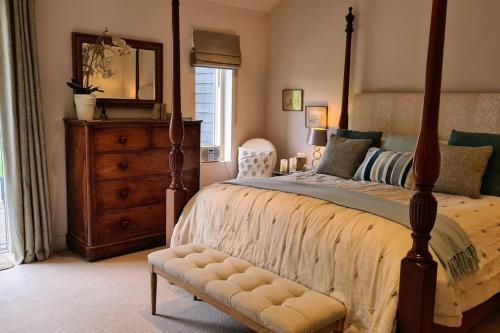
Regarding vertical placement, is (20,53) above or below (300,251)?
above

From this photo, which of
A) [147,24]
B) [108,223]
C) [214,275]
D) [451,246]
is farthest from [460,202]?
[147,24]

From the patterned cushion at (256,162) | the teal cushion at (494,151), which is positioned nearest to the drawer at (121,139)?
the patterned cushion at (256,162)

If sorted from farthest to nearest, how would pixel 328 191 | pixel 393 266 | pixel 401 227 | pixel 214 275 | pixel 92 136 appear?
pixel 92 136
pixel 328 191
pixel 214 275
pixel 401 227
pixel 393 266

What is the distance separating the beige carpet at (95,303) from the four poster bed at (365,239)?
44 centimetres

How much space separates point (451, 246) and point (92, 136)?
284 cm

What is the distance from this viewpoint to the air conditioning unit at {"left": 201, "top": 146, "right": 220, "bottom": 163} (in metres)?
5.25

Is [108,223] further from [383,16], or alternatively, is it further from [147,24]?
[383,16]

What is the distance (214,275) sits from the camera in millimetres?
2574

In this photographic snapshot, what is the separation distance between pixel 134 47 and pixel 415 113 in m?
2.73

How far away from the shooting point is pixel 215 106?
17.6 feet

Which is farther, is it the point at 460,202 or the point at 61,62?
the point at 61,62

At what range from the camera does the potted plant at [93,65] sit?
390 centimetres

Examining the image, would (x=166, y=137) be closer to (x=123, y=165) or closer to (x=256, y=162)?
(x=123, y=165)

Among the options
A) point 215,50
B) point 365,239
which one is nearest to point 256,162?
point 215,50
